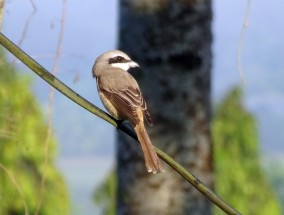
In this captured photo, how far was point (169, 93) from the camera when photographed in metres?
5.33

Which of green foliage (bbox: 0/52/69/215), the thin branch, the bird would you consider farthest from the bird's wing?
green foliage (bbox: 0/52/69/215)

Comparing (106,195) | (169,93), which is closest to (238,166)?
(106,195)

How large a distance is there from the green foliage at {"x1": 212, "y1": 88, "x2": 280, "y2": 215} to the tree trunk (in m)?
13.2

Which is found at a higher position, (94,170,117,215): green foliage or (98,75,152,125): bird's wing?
(98,75,152,125): bird's wing

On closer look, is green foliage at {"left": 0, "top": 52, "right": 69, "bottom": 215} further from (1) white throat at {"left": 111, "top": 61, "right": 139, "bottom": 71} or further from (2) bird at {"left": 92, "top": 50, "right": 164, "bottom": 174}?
(1) white throat at {"left": 111, "top": 61, "right": 139, "bottom": 71}

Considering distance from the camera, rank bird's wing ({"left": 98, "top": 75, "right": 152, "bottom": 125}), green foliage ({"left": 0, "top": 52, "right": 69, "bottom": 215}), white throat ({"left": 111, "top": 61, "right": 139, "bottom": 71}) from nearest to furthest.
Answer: white throat ({"left": 111, "top": 61, "right": 139, "bottom": 71}) → bird's wing ({"left": 98, "top": 75, "right": 152, "bottom": 125}) → green foliage ({"left": 0, "top": 52, "right": 69, "bottom": 215})

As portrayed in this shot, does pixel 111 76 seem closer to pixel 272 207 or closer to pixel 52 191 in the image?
pixel 52 191

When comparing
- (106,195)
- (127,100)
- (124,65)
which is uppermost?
(124,65)

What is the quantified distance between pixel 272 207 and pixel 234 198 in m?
0.79

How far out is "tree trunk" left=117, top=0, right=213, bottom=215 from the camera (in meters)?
5.30

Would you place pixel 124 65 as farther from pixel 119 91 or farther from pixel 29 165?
pixel 29 165

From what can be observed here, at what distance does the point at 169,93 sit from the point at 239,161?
1424 centimetres

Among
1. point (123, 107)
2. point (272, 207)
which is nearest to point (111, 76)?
point (123, 107)

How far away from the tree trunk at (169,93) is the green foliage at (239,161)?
13.2m
